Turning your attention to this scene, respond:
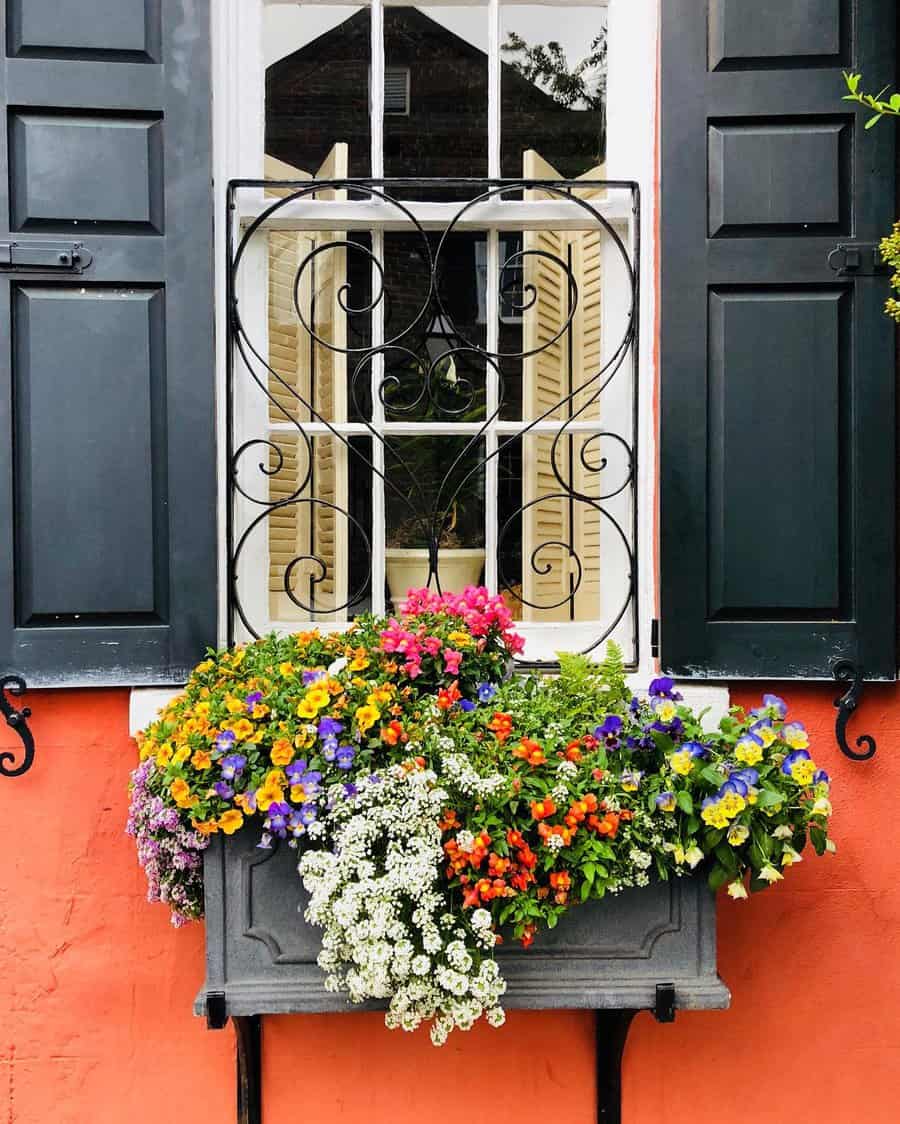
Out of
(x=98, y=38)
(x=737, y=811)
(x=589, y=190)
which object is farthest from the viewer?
(x=589, y=190)

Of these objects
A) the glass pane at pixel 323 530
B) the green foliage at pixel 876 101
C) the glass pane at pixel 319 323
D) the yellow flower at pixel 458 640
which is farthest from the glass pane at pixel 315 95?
the yellow flower at pixel 458 640

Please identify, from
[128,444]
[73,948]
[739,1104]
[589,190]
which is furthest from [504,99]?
[739,1104]

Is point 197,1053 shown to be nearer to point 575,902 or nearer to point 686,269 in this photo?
point 575,902

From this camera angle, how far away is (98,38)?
2.04 m

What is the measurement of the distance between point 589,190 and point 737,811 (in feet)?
4.93

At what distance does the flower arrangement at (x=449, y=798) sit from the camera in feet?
5.27

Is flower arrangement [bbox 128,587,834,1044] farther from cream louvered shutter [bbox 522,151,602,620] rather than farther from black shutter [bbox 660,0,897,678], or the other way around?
cream louvered shutter [bbox 522,151,602,620]

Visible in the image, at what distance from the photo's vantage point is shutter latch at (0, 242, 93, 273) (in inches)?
79.4

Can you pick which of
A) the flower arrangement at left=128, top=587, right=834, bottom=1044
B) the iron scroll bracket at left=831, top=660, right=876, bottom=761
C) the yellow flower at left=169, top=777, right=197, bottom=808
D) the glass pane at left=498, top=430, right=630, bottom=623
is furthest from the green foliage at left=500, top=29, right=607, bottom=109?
the yellow flower at left=169, top=777, right=197, bottom=808

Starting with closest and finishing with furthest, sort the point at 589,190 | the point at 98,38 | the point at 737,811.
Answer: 1. the point at 737,811
2. the point at 98,38
3. the point at 589,190

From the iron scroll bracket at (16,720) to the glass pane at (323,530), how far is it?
22.8 inches

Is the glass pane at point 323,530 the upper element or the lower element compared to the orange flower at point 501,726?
upper

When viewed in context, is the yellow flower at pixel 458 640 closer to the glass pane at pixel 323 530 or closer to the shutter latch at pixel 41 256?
the glass pane at pixel 323 530

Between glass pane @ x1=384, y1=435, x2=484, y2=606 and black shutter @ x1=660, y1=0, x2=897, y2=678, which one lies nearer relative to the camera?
black shutter @ x1=660, y1=0, x2=897, y2=678
